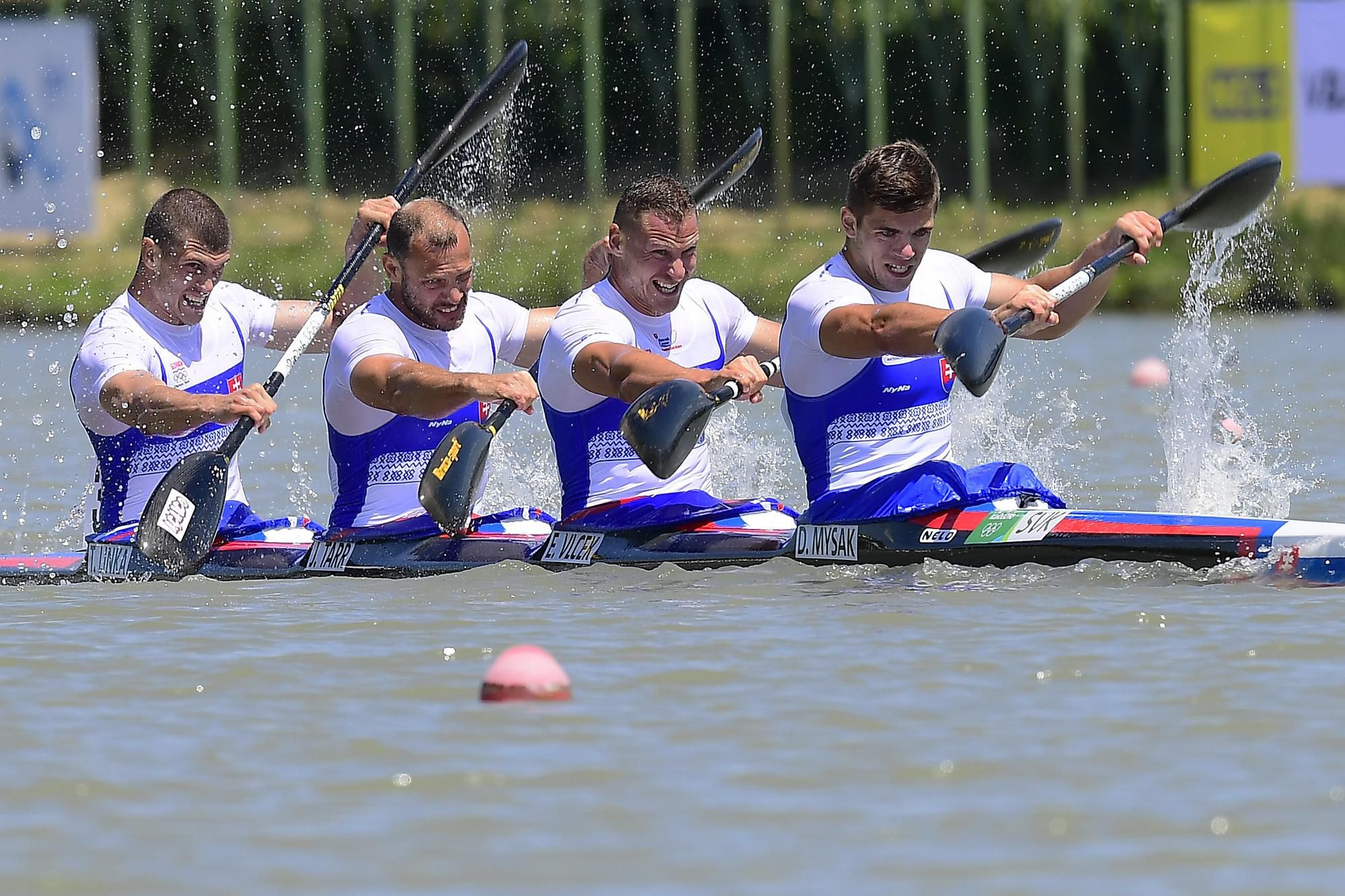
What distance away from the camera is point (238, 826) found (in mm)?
4316

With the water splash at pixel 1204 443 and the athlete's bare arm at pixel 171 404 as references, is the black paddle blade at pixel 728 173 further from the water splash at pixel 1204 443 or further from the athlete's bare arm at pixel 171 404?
the athlete's bare arm at pixel 171 404

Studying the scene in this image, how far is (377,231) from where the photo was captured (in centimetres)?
820

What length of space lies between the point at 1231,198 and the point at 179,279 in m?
3.82

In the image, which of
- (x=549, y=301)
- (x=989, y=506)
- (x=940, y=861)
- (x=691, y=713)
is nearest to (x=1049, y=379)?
(x=549, y=301)

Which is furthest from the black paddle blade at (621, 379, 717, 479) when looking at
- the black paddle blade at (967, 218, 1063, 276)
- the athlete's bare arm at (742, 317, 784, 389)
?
the black paddle blade at (967, 218, 1063, 276)

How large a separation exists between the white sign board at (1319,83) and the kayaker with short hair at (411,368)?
59.1ft

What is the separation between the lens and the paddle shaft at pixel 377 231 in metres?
7.62

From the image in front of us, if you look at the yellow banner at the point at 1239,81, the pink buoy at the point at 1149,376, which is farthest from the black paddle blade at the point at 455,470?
the yellow banner at the point at 1239,81

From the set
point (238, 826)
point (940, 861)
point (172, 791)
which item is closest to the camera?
point (940, 861)

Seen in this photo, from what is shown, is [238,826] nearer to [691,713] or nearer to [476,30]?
[691,713]

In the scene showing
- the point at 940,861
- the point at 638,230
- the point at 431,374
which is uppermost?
the point at 638,230

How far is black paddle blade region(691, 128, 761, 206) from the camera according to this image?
9.43 m

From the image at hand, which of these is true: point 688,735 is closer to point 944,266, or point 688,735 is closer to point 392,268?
point 944,266

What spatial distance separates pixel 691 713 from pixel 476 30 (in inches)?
1004
